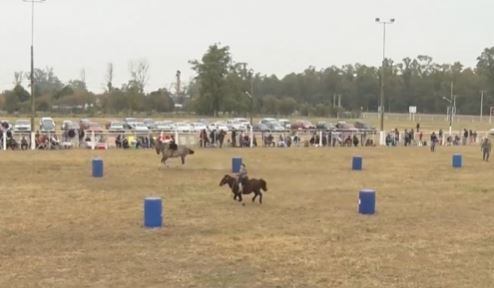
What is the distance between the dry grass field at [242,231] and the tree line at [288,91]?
7029 centimetres

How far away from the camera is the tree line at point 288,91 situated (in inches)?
4626

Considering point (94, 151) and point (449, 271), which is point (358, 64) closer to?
point (94, 151)

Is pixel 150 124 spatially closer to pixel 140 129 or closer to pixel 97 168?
pixel 140 129

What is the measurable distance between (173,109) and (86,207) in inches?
4303

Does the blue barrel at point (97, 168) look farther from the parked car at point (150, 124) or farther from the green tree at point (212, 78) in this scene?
the green tree at point (212, 78)

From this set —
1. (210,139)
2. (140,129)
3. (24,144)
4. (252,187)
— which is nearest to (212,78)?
(140,129)

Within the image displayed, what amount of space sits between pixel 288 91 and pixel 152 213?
169846mm

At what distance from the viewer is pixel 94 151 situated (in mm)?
40938

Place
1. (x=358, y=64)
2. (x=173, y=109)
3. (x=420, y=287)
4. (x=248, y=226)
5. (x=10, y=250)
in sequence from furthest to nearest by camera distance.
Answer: (x=358, y=64) → (x=173, y=109) → (x=248, y=226) → (x=10, y=250) → (x=420, y=287)

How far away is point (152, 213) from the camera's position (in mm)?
16141

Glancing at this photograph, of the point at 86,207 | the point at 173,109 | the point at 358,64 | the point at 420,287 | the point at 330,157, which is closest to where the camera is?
the point at 420,287

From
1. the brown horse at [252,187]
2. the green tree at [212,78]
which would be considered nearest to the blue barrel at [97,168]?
the brown horse at [252,187]

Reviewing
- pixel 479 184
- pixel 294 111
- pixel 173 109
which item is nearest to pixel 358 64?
pixel 294 111

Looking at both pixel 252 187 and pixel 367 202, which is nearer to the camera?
pixel 367 202
